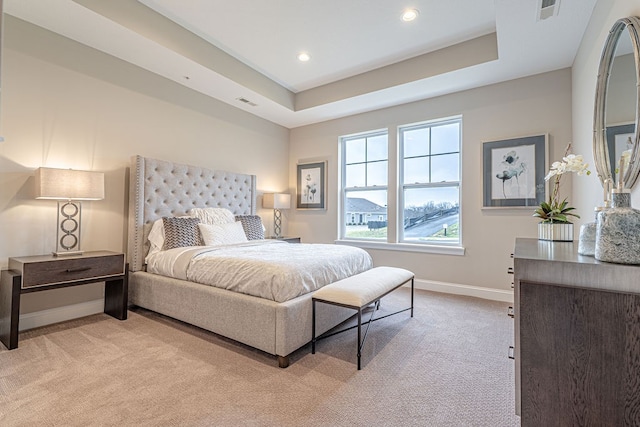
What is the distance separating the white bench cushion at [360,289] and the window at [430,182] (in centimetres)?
179

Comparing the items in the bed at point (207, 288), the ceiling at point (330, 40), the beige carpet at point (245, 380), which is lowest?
the beige carpet at point (245, 380)

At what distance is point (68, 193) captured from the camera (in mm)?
2664

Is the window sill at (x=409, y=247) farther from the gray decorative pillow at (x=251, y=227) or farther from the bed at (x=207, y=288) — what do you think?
the gray decorative pillow at (x=251, y=227)

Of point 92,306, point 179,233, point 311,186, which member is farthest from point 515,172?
point 92,306

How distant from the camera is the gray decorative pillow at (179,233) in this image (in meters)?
3.28

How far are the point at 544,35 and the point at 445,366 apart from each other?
3.09 m

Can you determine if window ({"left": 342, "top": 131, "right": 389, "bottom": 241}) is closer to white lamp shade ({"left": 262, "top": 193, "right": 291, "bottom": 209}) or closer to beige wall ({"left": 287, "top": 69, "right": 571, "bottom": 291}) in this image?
beige wall ({"left": 287, "top": 69, "right": 571, "bottom": 291})

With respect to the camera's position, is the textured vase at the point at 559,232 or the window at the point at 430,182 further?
the window at the point at 430,182

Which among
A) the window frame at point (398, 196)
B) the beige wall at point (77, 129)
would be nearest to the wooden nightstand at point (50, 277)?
the beige wall at point (77, 129)

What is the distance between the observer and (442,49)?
3.50 meters

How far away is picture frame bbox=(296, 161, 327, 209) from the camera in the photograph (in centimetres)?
528

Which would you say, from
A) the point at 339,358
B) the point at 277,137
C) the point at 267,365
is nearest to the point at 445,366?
the point at 339,358

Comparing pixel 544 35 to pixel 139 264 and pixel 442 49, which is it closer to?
pixel 442 49

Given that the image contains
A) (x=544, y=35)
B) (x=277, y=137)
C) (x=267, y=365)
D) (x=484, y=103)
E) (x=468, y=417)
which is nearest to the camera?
(x=468, y=417)
